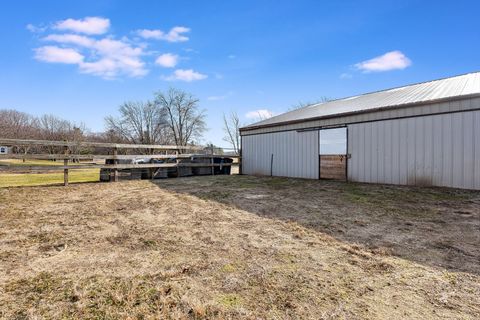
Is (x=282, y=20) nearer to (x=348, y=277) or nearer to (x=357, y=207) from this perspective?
(x=357, y=207)

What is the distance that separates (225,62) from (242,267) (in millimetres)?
16139

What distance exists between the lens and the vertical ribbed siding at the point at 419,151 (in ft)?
21.3

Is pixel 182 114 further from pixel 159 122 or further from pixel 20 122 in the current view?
pixel 20 122

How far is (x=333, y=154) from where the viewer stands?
31.2 ft

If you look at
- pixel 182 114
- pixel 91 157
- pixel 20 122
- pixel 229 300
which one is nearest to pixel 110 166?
pixel 91 157

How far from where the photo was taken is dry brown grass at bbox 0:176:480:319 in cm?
169

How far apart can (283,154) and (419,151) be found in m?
5.15

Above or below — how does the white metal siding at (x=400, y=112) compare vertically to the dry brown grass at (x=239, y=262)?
above

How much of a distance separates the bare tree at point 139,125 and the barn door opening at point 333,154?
26.7 m

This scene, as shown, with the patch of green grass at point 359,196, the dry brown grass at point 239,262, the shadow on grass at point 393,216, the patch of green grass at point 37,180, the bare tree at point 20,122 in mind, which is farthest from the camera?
the bare tree at point 20,122

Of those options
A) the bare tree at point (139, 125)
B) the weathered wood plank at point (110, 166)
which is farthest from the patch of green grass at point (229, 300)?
the bare tree at point (139, 125)

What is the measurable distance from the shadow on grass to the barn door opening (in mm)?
2240

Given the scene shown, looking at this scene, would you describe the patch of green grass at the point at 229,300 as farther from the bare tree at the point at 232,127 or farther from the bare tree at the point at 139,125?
the bare tree at the point at 232,127

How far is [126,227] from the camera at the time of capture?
3.63 meters
